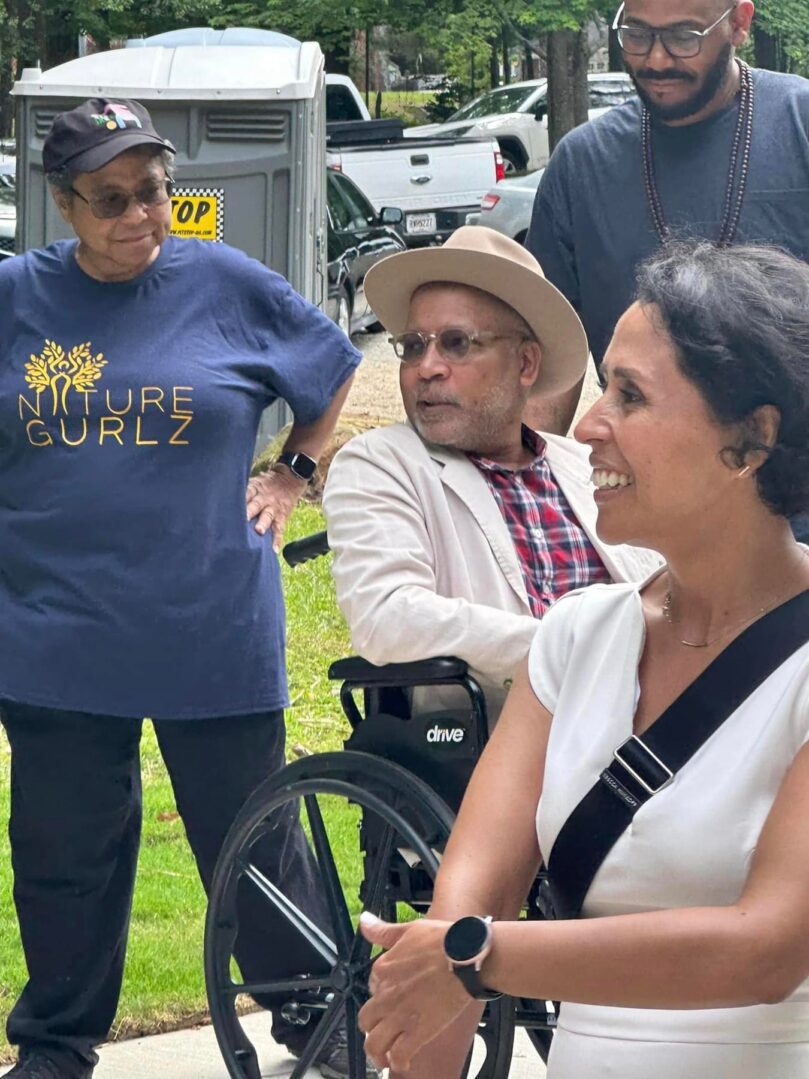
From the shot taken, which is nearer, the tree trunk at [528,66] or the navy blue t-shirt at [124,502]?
the navy blue t-shirt at [124,502]

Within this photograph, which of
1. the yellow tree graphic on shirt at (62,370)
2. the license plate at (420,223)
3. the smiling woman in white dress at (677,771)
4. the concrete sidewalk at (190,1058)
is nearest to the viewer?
the smiling woman in white dress at (677,771)

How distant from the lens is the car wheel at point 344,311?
14.4 meters

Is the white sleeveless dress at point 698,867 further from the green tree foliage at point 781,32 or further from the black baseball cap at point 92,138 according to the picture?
the green tree foliage at point 781,32

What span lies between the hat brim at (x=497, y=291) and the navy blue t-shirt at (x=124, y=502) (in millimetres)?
384

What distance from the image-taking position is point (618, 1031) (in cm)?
229

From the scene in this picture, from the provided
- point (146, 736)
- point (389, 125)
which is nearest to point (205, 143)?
point (146, 736)

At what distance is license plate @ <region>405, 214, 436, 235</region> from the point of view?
19.5m

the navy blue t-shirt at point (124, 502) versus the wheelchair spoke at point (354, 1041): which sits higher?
the navy blue t-shirt at point (124, 502)

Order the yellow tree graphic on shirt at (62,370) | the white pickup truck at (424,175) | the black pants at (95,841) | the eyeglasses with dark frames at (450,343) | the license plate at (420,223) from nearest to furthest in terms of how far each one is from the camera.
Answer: the eyeglasses with dark frames at (450,343) → the yellow tree graphic on shirt at (62,370) → the black pants at (95,841) → the license plate at (420,223) → the white pickup truck at (424,175)

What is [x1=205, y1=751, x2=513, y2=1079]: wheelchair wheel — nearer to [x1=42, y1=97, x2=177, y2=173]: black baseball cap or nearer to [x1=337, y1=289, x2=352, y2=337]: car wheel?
[x1=42, y1=97, x2=177, y2=173]: black baseball cap

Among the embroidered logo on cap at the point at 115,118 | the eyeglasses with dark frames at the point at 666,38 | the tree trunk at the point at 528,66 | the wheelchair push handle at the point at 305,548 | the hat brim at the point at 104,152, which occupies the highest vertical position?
the eyeglasses with dark frames at the point at 666,38

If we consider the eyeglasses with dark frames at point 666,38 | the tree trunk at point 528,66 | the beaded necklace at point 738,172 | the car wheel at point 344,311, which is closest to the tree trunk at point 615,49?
the eyeglasses with dark frames at point 666,38

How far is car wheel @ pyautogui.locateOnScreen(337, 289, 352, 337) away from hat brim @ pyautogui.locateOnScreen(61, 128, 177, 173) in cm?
1040

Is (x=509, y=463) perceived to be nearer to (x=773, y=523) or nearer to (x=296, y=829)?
(x=296, y=829)
